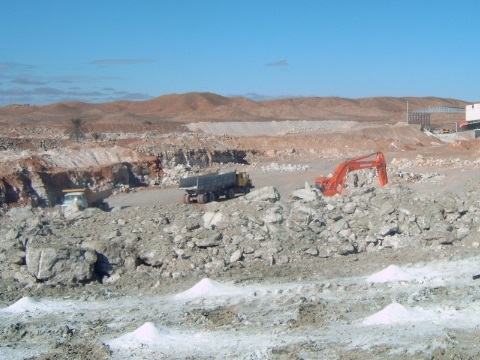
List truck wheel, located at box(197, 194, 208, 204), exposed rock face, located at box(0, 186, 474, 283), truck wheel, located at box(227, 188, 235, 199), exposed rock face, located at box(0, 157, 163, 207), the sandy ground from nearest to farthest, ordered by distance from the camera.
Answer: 1. the sandy ground
2. exposed rock face, located at box(0, 186, 474, 283)
3. truck wheel, located at box(197, 194, 208, 204)
4. exposed rock face, located at box(0, 157, 163, 207)
5. truck wheel, located at box(227, 188, 235, 199)

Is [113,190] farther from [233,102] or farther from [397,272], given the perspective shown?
[233,102]

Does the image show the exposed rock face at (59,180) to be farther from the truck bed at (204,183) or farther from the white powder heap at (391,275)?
the white powder heap at (391,275)

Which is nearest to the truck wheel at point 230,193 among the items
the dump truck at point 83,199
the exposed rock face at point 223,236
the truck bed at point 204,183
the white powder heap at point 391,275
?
the truck bed at point 204,183

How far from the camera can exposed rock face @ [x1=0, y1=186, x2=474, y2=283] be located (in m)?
12.8

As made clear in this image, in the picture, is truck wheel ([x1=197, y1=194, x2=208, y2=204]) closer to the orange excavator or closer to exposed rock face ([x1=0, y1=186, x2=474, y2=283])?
the orange excavator

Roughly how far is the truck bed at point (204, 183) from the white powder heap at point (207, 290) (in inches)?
680

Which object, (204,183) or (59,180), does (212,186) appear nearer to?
(204,183)

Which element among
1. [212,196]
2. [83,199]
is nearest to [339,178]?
[212,196]

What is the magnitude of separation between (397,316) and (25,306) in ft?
20.9

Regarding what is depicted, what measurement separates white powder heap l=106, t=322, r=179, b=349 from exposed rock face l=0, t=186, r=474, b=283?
3500 millimetres

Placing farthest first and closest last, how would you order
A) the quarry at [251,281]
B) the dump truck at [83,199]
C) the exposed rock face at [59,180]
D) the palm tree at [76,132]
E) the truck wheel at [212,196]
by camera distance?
the palm tree at [76,132] < the exposed rock face at [59,180] < the truck wheel at [212,196] < the dump truck at [83,199] < the quarry at [251,281]

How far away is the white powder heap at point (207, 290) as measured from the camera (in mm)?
10975

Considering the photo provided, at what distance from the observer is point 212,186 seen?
29.5m

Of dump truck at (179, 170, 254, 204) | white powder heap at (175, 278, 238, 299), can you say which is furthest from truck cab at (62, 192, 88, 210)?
white powder heap at (175, 278, 238, 299)
